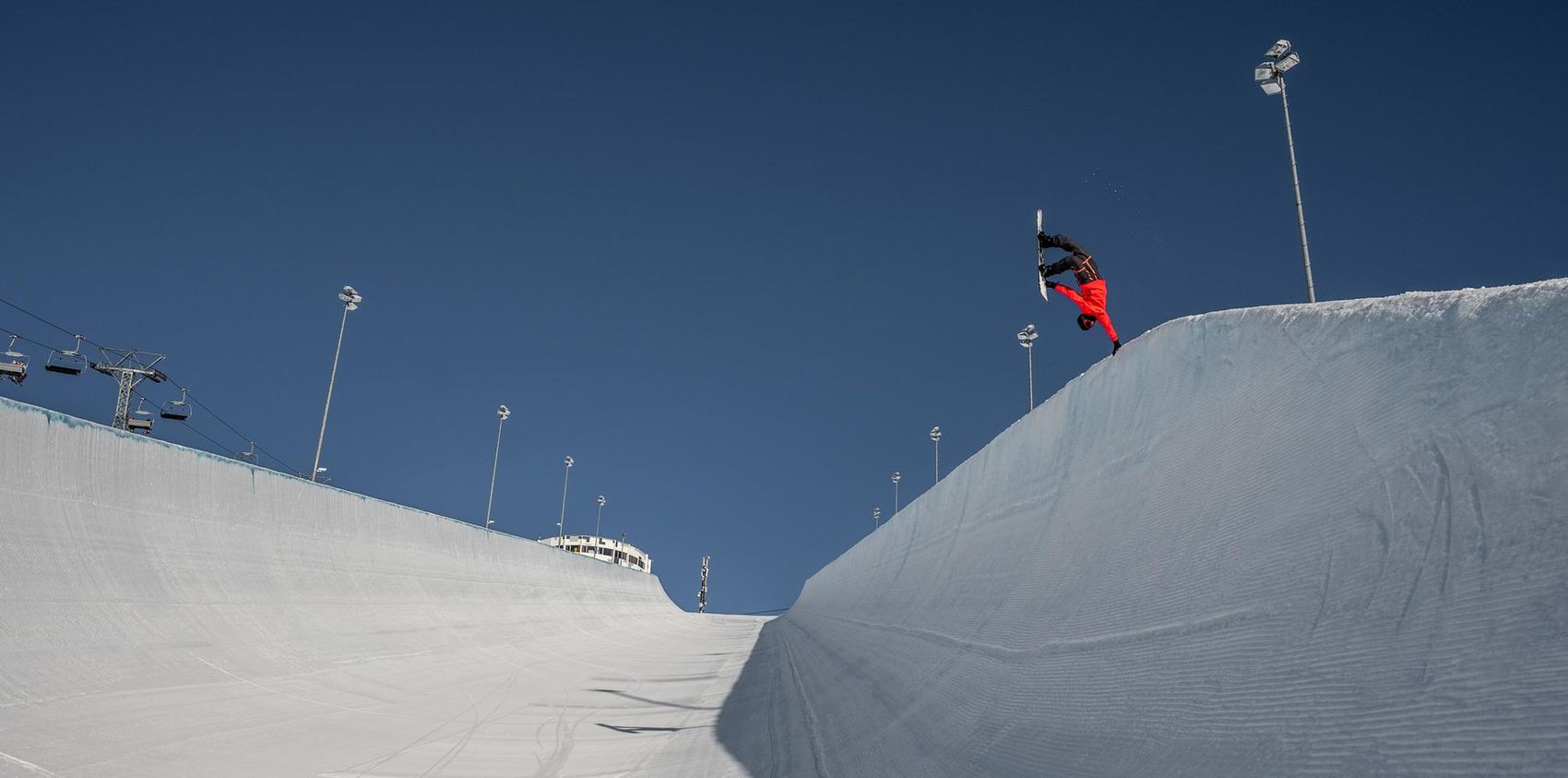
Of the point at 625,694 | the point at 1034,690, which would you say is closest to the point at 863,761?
the point at 1034,690

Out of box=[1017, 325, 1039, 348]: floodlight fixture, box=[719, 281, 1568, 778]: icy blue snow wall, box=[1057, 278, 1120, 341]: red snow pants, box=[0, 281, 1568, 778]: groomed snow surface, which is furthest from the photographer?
box=[1017, 325, 1039, 348]: floodlight fixture

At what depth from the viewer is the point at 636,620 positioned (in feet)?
117

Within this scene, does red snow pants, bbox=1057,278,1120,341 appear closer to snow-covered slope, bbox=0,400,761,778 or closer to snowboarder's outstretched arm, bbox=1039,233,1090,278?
snowboarder's outstretched arm, bbox=1039,233,1090,278

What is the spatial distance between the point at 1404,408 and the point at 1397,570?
22.5 inches

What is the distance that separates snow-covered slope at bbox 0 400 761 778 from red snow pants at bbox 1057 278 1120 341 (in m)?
5.22

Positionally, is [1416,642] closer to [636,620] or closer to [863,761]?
[863,761]

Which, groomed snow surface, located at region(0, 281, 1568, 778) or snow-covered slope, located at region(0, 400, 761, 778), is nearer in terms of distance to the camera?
groomed snow surface, located at region(0, 281, 1568, 778)

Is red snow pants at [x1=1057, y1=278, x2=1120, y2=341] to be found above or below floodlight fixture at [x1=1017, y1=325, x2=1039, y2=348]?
below

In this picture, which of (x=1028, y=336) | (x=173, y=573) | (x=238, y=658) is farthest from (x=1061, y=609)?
(x=1028, y=336)

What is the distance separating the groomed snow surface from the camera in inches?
86.9

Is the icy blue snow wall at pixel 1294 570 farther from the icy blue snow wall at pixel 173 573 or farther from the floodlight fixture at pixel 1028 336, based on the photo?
the floodlight fixture at pixel 1028 336

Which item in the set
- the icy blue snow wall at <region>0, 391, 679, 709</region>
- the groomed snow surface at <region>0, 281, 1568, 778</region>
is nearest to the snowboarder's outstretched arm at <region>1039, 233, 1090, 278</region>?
the groomed snow surface at <region>0, 281, 1568, 778</region>

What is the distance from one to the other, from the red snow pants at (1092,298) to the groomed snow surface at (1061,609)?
1.41 meters

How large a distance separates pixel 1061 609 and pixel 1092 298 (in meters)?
4.27
